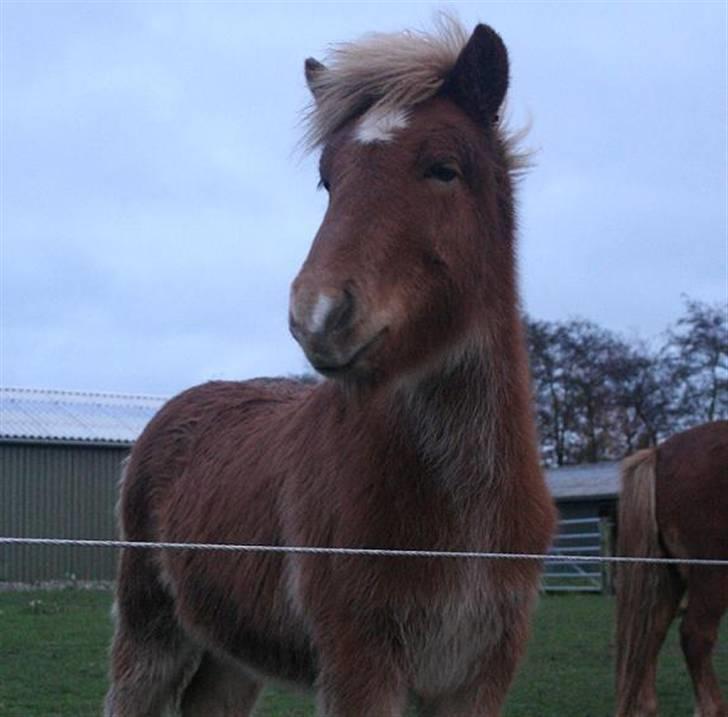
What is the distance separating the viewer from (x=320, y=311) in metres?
2.71

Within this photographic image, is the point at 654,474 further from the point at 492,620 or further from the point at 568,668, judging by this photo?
the point at 492,620

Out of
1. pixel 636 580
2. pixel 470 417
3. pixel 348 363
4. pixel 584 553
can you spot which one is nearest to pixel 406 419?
pixel 470 417

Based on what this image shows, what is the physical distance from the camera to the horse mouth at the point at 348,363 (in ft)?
9.19

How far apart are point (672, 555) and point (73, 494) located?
21.1 metres

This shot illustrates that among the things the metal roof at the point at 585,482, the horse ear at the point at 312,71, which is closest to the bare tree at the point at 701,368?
the metal roof at the point at 585,482

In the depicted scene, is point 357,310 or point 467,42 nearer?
point 357,310

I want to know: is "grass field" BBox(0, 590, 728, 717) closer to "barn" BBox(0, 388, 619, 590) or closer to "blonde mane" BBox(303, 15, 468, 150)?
"blonde mane" BBox(303, 15, 468, 150)

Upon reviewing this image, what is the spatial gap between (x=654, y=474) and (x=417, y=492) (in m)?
5.64

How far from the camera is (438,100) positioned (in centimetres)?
334

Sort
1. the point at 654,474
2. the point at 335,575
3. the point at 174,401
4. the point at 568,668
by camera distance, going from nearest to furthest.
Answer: the point at 335,575 → the point at 174,401 → the point at 654,474 → the point at 568,668

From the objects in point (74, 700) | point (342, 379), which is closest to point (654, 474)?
point (74, 700)

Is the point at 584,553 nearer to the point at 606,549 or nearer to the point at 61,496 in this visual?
the point at 606,549

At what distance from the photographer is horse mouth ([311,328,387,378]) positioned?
2801 mm

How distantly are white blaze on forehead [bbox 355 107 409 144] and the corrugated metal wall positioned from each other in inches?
896
